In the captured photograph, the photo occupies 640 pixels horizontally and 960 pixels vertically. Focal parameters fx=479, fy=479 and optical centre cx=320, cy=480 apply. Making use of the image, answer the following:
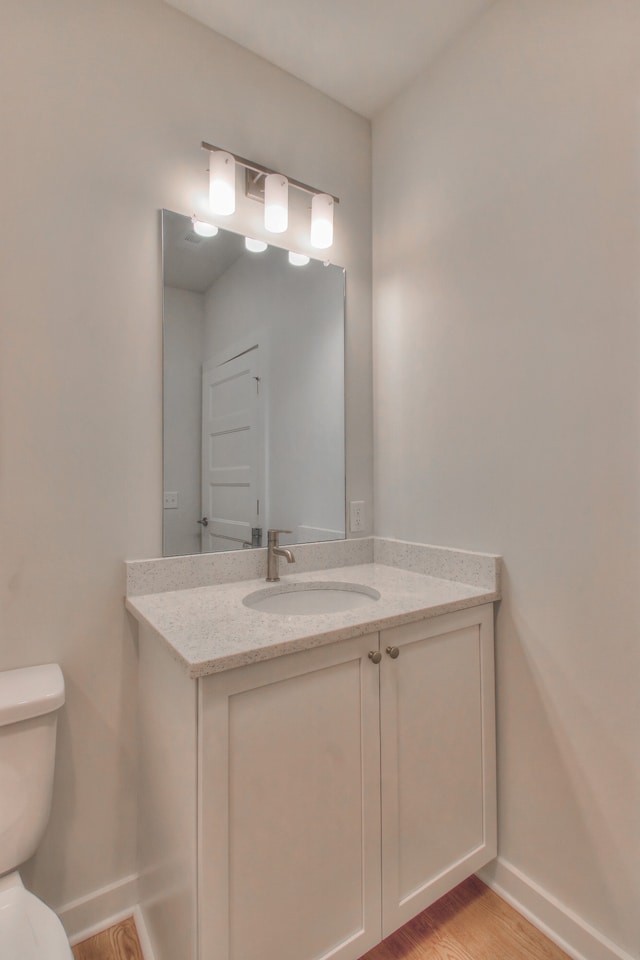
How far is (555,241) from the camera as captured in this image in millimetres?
1278

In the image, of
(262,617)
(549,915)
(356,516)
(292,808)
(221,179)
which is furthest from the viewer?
(356,516)

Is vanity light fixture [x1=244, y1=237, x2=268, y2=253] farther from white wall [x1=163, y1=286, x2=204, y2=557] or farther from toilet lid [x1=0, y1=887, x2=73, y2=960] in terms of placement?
toilet lid [x1=0, y1=887, x2=73, y2=960]

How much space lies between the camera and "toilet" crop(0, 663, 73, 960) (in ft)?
3.21

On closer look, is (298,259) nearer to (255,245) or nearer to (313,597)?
(255,245)

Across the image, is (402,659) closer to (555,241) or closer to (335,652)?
(335,652)

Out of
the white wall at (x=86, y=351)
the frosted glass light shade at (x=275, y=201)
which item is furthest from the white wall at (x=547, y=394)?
the white wall at (x=86, y=351)

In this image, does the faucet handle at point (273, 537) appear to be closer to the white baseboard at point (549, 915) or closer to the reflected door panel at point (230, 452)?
the reflected door panel at point (230, 452)

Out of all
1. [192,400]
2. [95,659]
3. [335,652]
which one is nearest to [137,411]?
[192,400]

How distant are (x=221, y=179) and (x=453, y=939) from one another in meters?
2.22

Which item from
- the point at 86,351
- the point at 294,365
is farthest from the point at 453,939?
the point at 86,351

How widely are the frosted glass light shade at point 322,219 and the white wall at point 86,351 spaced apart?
0.38m

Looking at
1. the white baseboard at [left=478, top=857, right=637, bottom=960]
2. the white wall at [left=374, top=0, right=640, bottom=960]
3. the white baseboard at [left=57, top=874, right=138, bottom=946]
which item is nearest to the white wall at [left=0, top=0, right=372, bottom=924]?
the white baseboard at [left=57, top=874, right=138, bottom=946]

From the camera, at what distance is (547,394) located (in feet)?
4.26

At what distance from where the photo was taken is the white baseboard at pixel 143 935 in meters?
1.20
